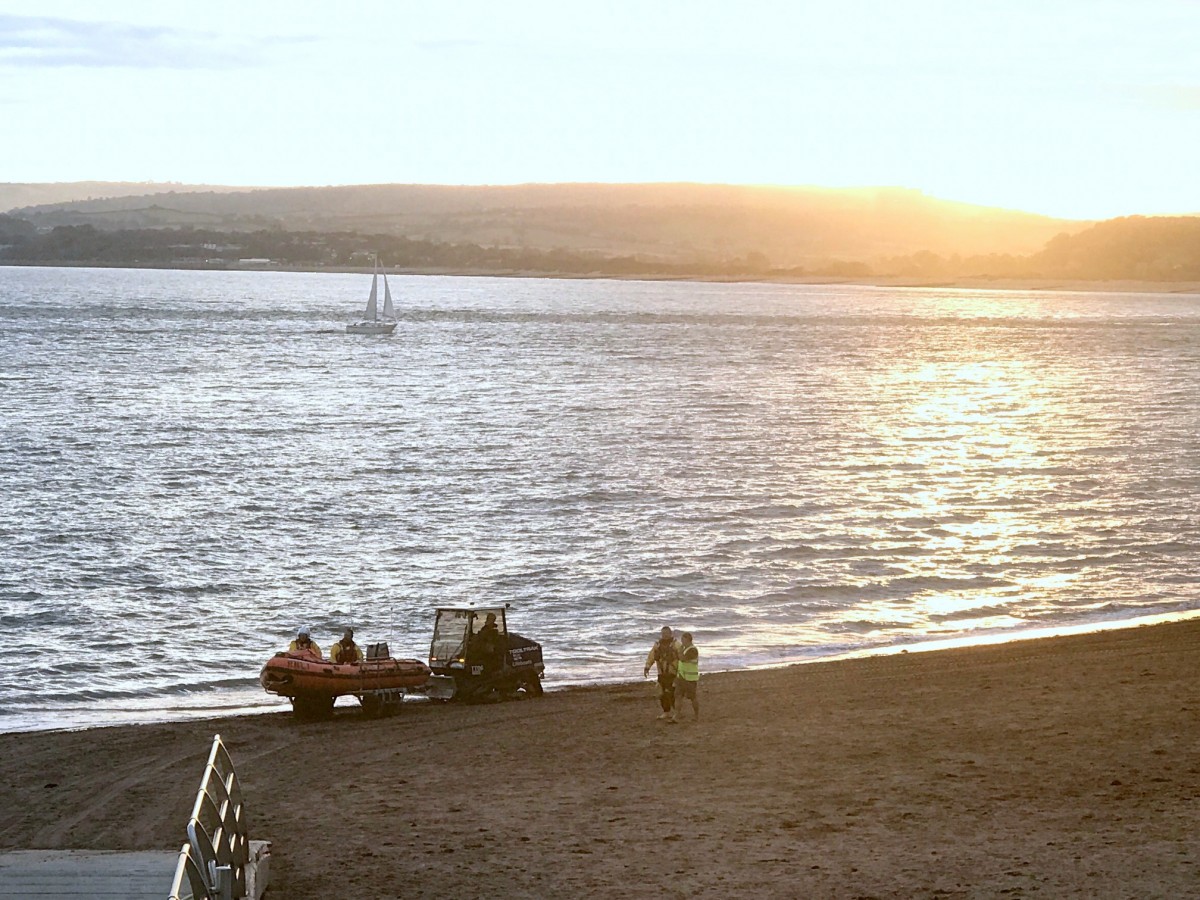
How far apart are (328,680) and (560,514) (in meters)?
22.0

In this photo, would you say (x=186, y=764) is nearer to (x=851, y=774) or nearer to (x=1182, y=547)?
(x=851, y=774)

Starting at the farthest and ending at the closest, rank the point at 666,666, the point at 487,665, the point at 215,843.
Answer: the point at 487,665, the point at 666,666, the point at 215,843

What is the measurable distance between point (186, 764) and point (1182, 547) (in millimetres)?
27554

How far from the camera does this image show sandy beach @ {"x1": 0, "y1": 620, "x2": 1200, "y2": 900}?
1215cm

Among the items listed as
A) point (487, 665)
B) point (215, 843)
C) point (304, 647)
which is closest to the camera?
point (215, 843)

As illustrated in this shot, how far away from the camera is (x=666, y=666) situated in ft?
61.3

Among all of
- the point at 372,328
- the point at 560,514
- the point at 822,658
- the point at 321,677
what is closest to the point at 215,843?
the point at 321,677

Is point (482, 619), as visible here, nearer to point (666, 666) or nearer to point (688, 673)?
point (666, 666)

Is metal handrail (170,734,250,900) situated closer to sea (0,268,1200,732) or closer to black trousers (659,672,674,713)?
black trousers (659,672,674,713)


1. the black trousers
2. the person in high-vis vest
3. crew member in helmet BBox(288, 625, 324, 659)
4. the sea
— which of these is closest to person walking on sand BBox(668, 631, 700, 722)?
the person in high-vis vest

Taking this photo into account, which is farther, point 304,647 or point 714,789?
point 304,647

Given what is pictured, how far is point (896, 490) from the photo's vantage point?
155ft

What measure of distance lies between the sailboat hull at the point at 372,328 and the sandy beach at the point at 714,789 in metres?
110

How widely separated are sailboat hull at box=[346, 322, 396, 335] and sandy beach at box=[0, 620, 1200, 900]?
10968 cm
